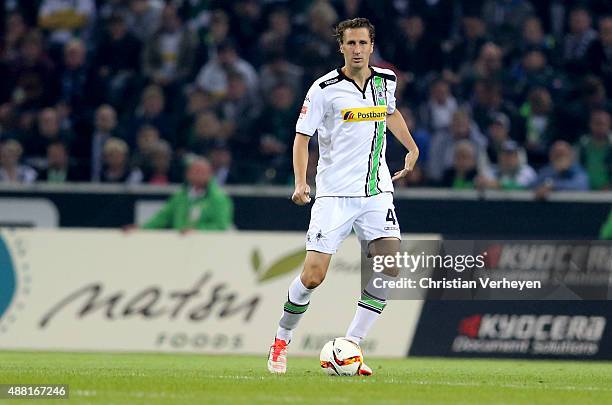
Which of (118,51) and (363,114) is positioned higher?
(363,114)

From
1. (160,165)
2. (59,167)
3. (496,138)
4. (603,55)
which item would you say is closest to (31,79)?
(59,167)

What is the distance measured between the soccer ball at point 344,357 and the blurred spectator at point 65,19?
10009 mm

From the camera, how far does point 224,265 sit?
14.0 metres

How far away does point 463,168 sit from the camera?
50.2 ft

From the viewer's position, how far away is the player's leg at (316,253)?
9.66 metres

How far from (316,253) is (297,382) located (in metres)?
1.00

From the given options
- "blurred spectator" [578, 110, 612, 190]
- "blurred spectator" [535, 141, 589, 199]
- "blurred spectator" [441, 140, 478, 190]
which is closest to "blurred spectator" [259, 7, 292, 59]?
"blurred spectator" [441, 140, 478, 190]

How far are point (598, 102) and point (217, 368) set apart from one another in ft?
24.1

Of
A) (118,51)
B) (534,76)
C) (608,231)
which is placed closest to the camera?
(608,231)

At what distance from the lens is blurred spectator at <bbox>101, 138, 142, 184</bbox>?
15.7m

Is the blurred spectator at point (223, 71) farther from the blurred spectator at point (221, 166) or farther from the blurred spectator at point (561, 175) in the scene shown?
the blurred spectator at point (561, 175)

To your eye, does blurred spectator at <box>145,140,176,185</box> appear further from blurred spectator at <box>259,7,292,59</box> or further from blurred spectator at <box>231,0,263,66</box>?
blurred spectator at <box>231,0,263,66</box>

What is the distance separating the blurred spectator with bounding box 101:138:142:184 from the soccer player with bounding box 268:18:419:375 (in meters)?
6.25

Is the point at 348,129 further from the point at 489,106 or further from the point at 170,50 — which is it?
the point at 170,50
